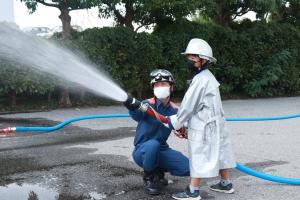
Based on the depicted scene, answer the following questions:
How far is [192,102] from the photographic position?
183 inches

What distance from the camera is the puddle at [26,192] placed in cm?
488

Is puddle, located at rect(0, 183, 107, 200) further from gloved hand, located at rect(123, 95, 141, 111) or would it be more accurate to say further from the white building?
the white building

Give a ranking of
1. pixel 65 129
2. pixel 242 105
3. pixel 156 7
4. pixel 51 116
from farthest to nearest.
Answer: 1. pixel 242 105
2. pixel 156 7
3. pixel 51 116
4. pixel 65 129

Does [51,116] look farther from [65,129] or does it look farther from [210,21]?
[210,21]

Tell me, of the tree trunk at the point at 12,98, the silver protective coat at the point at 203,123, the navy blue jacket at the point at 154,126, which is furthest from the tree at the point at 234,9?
the silver protective coat at the point at 203,123

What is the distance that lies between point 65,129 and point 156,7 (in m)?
4.95

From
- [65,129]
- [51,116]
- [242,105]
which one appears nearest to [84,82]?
[65,129]

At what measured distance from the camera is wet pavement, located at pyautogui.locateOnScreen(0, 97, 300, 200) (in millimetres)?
5082

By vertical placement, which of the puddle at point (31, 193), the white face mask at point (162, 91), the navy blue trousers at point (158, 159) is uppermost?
the white face mask at point (162, 91)

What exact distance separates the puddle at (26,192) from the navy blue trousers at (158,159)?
0.96 meters

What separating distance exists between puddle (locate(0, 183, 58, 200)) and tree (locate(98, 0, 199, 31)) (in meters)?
7.37

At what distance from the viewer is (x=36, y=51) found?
8328 millimetres

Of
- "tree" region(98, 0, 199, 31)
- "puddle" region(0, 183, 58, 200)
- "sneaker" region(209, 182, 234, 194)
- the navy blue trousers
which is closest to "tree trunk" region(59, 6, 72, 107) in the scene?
"tree" region(98, 0, 199, 31)

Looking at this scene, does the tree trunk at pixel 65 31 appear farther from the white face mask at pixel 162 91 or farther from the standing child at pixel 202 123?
the standing child at pixel 202 123
